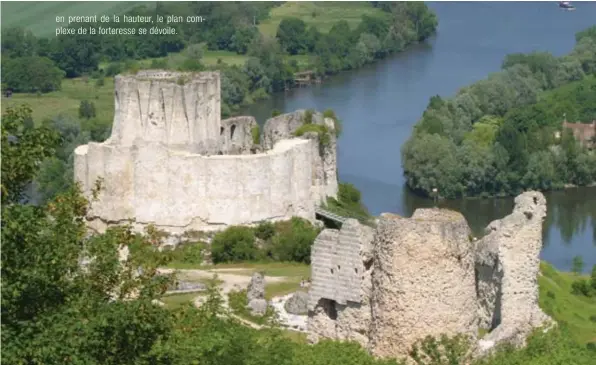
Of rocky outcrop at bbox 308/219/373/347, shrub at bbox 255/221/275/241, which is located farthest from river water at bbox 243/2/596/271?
rocky outcrop at bbox 308/219/373/347

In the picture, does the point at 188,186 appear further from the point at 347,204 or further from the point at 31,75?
the point at 31,75

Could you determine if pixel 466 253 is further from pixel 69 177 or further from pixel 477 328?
pixel 69 177

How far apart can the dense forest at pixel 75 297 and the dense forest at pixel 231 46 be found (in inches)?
1925

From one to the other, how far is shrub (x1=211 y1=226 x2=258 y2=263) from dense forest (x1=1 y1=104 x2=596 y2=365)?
16.2 meters

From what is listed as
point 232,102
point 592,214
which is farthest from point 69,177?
point 232,102

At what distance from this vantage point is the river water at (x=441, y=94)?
202 feet

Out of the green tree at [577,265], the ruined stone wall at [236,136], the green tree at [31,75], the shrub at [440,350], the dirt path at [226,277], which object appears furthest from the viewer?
the green tree at [31,75]

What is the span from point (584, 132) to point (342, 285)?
45252 mm

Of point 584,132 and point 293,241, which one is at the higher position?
point 293,241

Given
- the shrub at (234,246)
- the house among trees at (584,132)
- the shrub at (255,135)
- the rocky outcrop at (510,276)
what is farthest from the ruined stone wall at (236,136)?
the house among trees at (584,132)

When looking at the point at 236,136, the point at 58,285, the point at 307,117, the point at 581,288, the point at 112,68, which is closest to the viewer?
the point at 58,285

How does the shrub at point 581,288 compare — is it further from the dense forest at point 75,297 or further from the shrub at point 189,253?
the dense forest at point 75,297

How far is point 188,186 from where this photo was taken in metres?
43.6

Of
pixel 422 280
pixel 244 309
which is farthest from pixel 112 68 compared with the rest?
pixel 422 280
